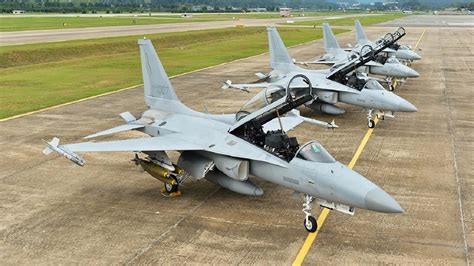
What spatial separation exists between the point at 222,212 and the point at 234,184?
812 mm

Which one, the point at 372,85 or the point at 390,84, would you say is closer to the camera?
the point at 372,85

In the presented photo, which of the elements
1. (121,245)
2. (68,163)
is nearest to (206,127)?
(121,245)

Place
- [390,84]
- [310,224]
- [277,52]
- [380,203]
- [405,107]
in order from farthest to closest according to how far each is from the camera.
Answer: [390,84]
[277,52]
[405,107]
[310,224]
[380,203]

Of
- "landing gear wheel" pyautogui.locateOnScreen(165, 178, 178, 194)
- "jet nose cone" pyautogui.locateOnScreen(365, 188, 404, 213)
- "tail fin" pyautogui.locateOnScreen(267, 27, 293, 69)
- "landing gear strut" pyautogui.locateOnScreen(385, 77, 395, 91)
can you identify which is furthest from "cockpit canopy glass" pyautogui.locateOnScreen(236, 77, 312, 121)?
"landing gear strut" pyautogui.locateOnScreen(385, 77, 395, 91)

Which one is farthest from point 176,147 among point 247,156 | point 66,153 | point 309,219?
point 309,219

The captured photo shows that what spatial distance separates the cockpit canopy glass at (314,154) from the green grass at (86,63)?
16.9 meters

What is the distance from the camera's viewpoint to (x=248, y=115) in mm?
12336

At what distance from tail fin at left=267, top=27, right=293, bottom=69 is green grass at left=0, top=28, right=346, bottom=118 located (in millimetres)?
10514

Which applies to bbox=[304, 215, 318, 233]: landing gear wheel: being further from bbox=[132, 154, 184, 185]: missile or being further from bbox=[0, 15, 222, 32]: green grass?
bbox=[0, 15, 222, 32]: green grass

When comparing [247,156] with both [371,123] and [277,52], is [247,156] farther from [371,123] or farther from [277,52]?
[277,52]

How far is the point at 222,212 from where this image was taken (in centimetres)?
1189

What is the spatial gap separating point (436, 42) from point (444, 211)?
5813 centimetres

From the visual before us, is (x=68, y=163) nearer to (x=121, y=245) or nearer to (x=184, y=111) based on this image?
(x=184, y=111)

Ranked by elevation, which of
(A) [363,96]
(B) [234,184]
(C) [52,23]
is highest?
(C) [52,23]
